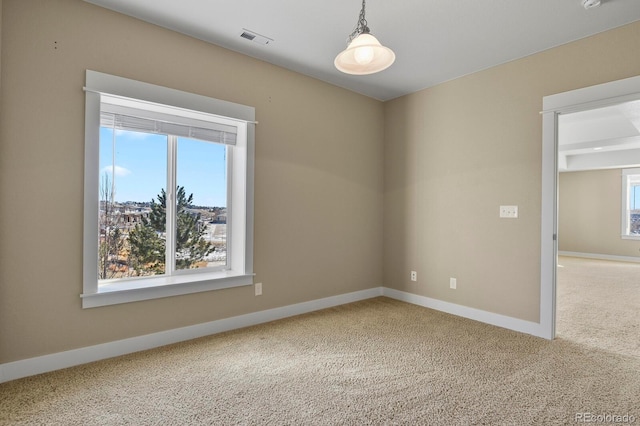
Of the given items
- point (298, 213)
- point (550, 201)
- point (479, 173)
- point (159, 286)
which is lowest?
point (159, 286)

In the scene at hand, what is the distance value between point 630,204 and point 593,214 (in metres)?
0.76

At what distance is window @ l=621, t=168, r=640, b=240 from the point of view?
8305mm

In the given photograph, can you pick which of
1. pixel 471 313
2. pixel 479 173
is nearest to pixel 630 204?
pixel 479 173

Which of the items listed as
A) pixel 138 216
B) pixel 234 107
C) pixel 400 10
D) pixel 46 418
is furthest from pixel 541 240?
pixel 46 418

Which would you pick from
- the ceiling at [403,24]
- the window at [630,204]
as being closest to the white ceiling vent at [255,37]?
the ceiling at [403,24]

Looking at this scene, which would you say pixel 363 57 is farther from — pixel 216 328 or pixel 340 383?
pixel 216 328

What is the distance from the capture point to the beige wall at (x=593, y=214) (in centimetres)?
845

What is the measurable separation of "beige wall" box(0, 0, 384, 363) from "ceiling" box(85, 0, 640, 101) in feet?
0.73

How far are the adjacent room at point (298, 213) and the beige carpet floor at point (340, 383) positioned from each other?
18 millimetres

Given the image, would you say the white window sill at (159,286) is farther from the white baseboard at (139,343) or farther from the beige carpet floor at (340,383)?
the beige carpet floor at (340,383)

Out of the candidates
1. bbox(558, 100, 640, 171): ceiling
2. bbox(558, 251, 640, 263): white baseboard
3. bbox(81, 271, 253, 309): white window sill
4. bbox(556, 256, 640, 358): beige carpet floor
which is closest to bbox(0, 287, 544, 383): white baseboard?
bbox(81, 271, 253, 309): white window sill

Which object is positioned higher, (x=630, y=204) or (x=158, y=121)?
(x=158, y=121)

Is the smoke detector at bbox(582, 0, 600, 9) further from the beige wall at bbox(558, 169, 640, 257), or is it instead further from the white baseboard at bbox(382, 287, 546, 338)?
the beige wall at bbox(558, 169, 640, 257)

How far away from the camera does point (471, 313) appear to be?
3.68 metres
